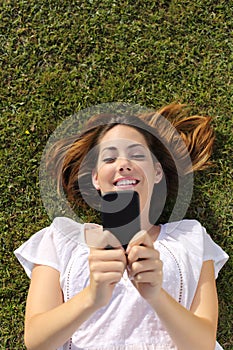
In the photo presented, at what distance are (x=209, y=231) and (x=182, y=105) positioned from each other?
2.29ft

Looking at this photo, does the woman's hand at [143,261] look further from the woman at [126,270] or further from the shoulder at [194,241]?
the shoulder at [194,241]

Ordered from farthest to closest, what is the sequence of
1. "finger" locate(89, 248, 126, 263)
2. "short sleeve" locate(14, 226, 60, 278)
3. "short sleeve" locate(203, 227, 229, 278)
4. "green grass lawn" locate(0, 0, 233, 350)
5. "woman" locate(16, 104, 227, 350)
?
"green grass lawn" locate(0, 0, 233, 350) < "short sleeve" locate(203, 227, 229, 278) < "short sleeve" locate(14, 226, 60, 278) < "woman" locate(16, 104, 227, 350) < "finger" locate(89, 248, 126, 263)

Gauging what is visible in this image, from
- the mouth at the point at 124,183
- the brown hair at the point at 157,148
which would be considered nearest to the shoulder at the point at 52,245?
the brown hair at the point at 157,148

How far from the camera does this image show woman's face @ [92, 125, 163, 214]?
2631mm

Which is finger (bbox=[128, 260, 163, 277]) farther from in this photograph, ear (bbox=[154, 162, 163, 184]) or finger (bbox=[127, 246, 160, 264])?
ear (bbox=[154, 162, 163, 184])

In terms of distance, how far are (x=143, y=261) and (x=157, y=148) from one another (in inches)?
42.3

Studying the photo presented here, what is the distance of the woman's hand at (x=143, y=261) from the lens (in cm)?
200

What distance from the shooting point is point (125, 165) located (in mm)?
2637

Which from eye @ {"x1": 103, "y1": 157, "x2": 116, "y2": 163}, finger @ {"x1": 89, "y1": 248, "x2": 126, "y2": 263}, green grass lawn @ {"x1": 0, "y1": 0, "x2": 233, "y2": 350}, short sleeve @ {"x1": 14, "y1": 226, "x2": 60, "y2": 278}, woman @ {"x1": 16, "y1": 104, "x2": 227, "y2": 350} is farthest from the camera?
green grass lawn @ {"x1": 0, "y1": 0, "x2": 233, "y2": 350}

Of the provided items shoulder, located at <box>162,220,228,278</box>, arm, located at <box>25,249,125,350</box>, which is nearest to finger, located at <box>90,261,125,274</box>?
arm, located at <box>25,249,125,350</box>

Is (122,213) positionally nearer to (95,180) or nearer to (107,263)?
(107,263)

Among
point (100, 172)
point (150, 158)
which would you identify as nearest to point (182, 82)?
point (150, 158)

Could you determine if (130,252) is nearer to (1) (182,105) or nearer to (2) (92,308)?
(2) (92,308)

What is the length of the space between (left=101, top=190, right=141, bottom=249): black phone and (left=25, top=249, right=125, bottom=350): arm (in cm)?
8
